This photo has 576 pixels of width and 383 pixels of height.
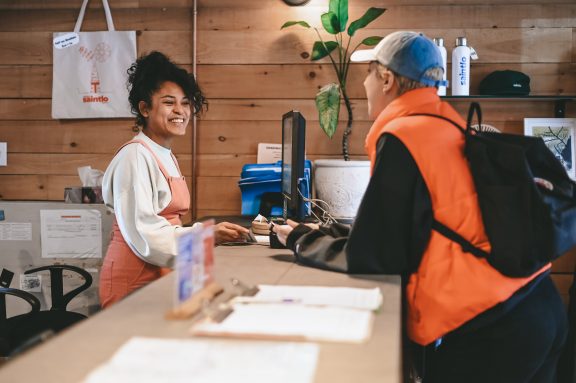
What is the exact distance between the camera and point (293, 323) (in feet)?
3.65

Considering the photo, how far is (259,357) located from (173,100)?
177 cm

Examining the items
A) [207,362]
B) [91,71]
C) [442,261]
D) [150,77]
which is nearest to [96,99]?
[91,71]

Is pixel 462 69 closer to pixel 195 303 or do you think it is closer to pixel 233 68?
pixel 233 68

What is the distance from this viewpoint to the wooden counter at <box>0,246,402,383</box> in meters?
0.89

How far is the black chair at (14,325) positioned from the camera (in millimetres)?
2178

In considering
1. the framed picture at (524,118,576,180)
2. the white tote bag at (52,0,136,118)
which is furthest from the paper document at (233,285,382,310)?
the white tote bag at (52,0,136,118)

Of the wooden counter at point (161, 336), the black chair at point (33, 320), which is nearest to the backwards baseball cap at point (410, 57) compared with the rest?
the wooden counter at point (161, 336)

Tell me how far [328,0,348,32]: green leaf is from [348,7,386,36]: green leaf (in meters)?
0.05

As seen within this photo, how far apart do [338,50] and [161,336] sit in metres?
2.50

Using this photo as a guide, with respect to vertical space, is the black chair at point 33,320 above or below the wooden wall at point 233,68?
below

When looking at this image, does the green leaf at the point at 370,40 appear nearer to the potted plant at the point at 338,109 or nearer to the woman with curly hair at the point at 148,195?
the potted plant at the point at 338,109

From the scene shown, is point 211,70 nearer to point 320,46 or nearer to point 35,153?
point 320,46

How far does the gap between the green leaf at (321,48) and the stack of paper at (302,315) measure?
6.51 ft

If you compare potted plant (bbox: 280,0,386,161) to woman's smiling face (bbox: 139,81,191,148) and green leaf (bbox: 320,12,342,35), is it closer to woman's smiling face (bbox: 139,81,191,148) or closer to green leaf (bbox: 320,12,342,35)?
green leaf (bbox: 320,12,342,35)
